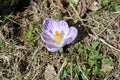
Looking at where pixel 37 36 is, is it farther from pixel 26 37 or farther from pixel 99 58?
pixel 99 58

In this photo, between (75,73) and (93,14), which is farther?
(93,14)

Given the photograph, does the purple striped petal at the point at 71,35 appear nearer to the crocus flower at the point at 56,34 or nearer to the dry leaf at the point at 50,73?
the crocus flower at the point at 56,34

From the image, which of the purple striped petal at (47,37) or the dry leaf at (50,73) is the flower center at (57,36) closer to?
the purple striped petal at (47,37)

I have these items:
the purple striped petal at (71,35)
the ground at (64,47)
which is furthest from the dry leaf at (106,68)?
the purple striped petal at (71,35)

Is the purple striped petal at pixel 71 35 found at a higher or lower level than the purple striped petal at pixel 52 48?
higher

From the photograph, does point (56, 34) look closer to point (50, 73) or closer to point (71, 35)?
point (71, 35)

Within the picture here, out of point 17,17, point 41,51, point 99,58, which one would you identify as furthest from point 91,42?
point 17,17
